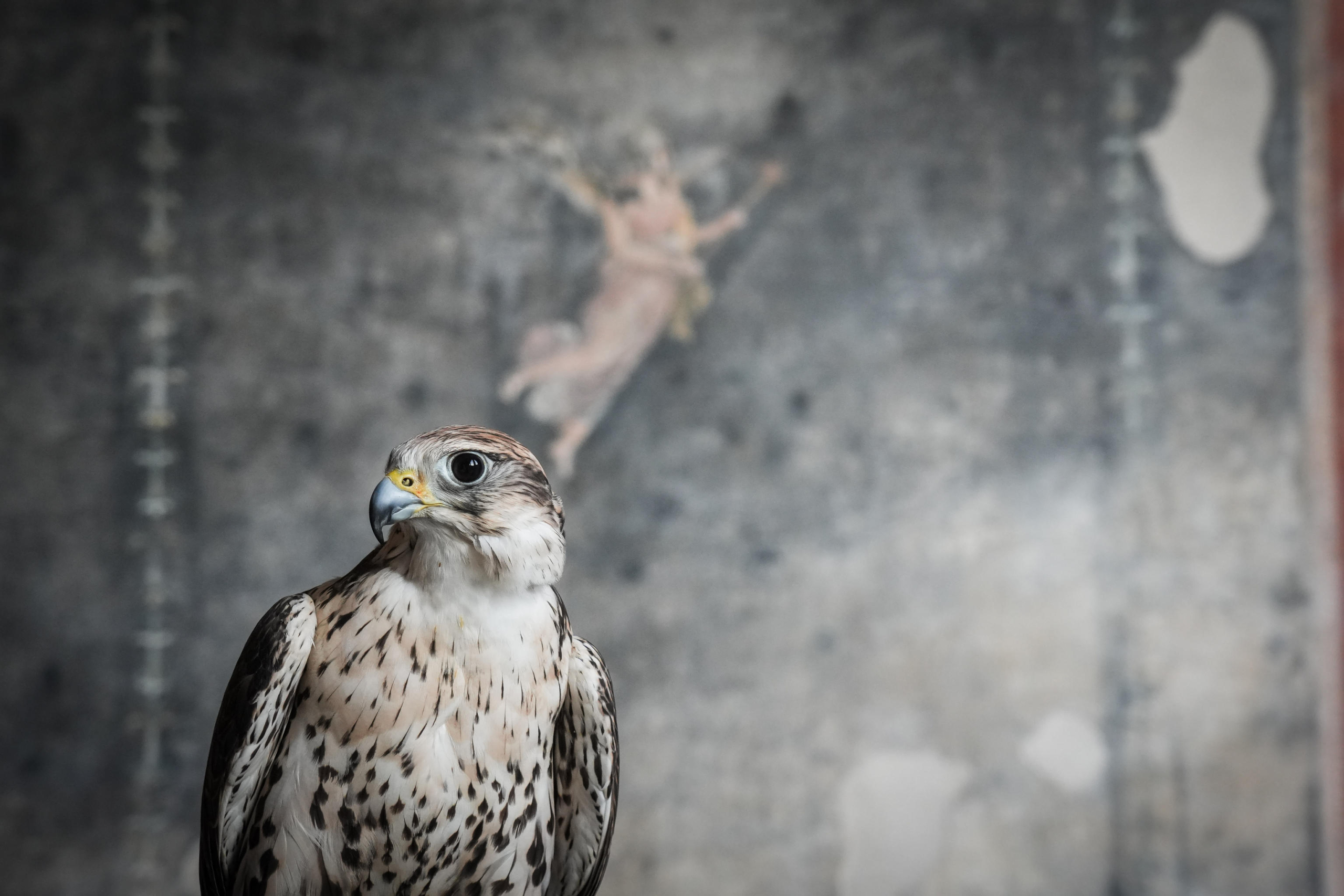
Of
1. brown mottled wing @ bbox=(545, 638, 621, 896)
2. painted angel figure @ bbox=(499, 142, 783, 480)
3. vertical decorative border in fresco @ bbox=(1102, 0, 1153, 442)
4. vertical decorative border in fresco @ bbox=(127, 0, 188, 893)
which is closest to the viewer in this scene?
brown mottled wing @ bbox=(545, 638, 621, 896)

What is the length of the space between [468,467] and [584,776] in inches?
16.5

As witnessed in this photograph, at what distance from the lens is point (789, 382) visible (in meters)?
2.65

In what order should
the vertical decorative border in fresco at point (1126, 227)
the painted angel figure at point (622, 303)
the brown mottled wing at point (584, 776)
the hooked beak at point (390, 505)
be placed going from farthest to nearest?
1. the vertical decorative border in fresco at point (1126, 227)
2. the painted angel figure at point (622, 303)
3. the brown mottled wing at point (584, 776)
4. the hooked beak at point (390, 505)

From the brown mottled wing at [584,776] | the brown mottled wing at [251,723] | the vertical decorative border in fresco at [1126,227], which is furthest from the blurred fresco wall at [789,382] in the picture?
the brown mottled wing at [251,723]

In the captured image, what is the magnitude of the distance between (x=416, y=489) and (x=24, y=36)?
2.32 m

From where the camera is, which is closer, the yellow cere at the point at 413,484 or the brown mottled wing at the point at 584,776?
the yellow cere at the point at 413,484

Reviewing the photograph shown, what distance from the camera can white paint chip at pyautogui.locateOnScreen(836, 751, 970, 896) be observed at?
8.51 feet

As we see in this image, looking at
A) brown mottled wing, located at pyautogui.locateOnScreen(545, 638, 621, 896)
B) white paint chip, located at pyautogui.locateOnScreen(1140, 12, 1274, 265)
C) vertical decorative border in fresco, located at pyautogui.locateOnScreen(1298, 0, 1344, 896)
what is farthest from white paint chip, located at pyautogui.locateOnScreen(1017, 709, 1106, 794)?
A: brown mottled wing, located at pyautogui.locateOnScreen(545, 638, 621, 896)

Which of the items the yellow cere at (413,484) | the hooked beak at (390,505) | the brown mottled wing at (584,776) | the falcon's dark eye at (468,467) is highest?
the falcon's dark eye at (468,467)

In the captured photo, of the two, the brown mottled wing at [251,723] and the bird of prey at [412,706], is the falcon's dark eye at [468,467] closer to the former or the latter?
the bird of prey at [412,706]

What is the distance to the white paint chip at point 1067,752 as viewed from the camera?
104 inches

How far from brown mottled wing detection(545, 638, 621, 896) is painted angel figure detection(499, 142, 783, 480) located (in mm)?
1487

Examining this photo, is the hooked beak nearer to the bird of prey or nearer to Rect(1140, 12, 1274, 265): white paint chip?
the bird of prey

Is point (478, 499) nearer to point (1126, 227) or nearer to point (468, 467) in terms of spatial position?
point (468, 467)
